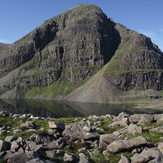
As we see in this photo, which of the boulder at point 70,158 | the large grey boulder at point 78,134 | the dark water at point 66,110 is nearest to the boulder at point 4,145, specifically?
the boulder at point 70,158

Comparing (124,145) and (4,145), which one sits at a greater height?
(124,145)

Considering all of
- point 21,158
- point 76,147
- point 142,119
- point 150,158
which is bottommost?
point 76,147

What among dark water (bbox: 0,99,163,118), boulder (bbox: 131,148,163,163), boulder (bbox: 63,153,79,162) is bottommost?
dark water (bbox: 0,99,163,118)

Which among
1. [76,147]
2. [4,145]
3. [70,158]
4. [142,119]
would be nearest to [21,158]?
[70,158]

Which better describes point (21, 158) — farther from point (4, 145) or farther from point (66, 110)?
point (66, 110)

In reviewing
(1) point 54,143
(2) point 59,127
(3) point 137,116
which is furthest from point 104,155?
(3) point 137,116

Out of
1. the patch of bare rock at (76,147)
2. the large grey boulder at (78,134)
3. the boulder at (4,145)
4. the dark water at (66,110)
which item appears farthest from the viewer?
the dark water at (66,110)

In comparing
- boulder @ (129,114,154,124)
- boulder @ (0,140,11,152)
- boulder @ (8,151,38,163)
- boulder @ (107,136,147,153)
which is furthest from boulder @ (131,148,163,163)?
boulder @ (129,114,154,124)

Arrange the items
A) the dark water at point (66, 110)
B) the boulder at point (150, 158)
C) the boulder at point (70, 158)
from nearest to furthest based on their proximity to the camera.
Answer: the boulder at point (150, 158), the boulder at point (70, 158), the dark water at point (66, 110)

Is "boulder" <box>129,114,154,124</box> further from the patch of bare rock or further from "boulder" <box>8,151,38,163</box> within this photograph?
"boulder" <box>8,151,38,163</box>

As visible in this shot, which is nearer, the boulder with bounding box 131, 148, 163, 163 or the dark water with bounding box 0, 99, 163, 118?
the boulder with bounding box 131, 148, 163, 163

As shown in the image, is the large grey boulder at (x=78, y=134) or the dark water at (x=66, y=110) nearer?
the large grey boulder at (x=78, y=134)

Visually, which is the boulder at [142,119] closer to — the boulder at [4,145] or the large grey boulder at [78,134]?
the large grey boulder at [78,134]

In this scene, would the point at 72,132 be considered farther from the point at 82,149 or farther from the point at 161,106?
the point at 161,106
